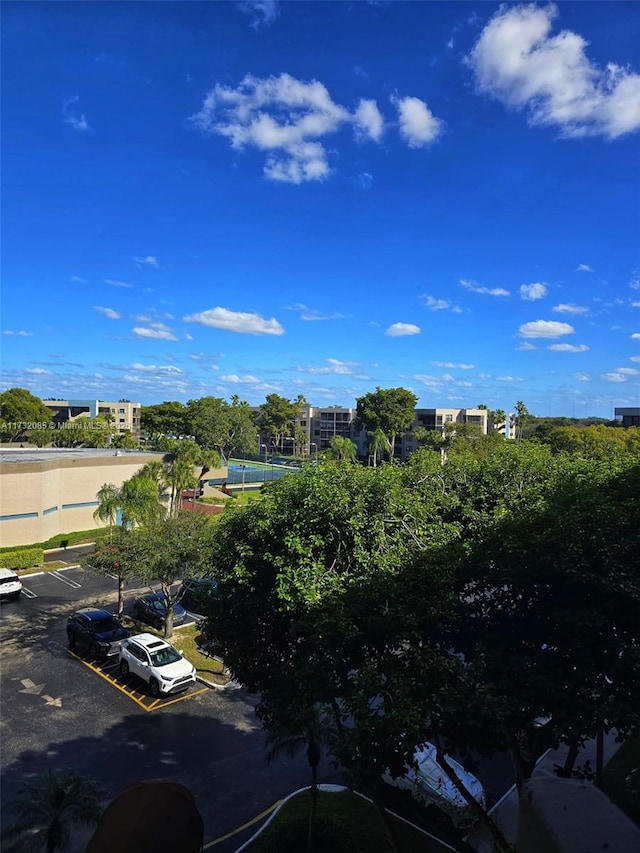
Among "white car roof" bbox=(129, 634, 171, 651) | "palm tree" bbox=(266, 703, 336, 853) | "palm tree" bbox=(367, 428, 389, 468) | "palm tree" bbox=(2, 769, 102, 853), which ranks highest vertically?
"palm tree" bbox=(367, 428, 389, 468)

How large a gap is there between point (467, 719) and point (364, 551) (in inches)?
125

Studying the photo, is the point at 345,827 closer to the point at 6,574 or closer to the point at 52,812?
the point at 52,812

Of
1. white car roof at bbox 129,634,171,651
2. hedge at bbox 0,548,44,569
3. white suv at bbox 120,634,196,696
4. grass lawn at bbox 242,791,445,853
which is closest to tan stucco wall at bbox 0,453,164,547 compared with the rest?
hedge at bbox 0,548,44,569

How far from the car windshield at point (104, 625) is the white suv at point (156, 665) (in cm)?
194

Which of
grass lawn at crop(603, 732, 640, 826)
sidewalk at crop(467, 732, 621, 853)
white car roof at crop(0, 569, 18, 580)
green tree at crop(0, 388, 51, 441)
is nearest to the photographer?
sidewalk at crop(467, 732, 621, 853)

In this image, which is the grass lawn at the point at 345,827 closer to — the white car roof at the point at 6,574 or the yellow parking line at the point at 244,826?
the yellow parking line at the point at 244,826

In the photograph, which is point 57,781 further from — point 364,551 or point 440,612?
point 440,612

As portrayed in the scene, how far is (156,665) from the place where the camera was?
16.9 meters

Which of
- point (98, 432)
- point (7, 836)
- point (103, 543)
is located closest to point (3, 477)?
point (103, 543)

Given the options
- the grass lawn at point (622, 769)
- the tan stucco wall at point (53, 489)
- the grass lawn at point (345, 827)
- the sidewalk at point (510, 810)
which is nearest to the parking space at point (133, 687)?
the grass lawn at point (345, 827)

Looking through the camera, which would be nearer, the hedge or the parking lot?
the parking lot

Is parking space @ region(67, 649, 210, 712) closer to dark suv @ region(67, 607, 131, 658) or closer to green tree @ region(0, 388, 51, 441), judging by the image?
dark suv @ region(67, 607, 131, 658)

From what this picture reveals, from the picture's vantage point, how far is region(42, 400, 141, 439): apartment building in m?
113

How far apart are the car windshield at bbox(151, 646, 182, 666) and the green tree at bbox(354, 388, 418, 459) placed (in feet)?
224
